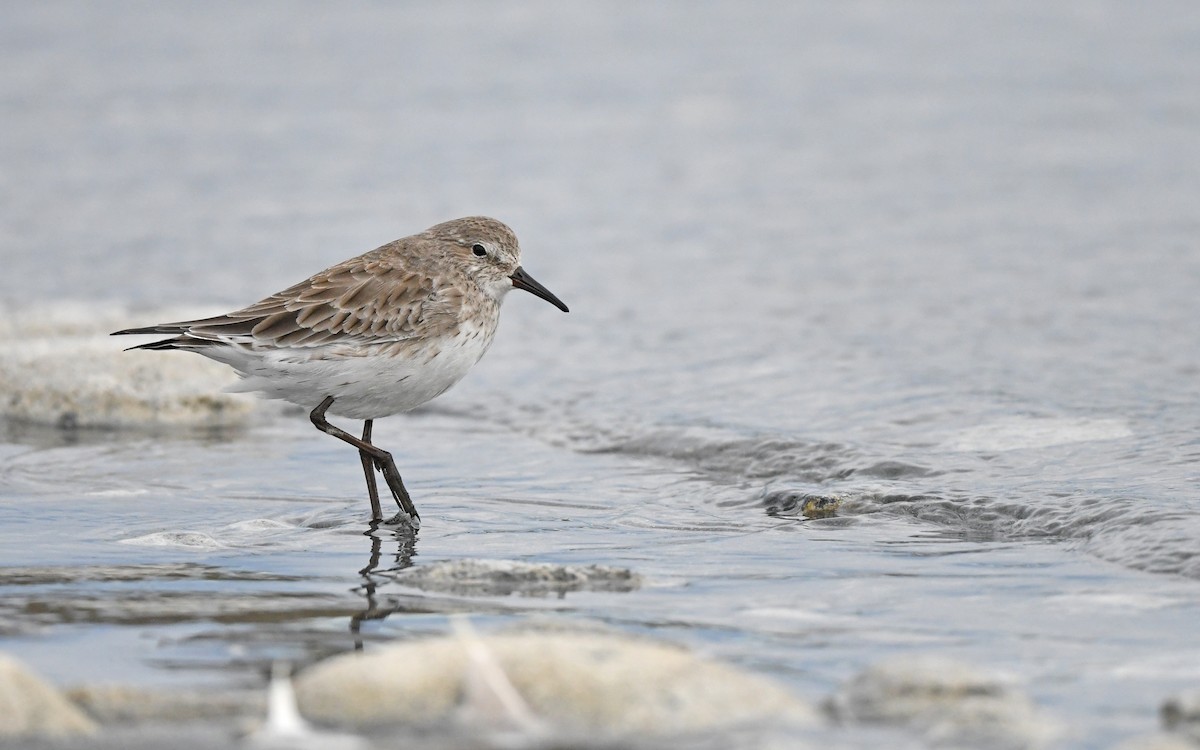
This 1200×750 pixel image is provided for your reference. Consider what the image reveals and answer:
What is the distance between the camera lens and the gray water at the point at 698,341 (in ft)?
17.4

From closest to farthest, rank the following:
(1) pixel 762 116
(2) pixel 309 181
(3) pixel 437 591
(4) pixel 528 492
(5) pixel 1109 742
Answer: (5) pixel 1109 742 < (3) pixel 437 591 < (4) pixel 528 492 < (2) pixel 309 181 < (1) pixel 762 116

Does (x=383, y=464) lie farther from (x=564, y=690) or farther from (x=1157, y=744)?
(x=1157, y=744)

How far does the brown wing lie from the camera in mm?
6684

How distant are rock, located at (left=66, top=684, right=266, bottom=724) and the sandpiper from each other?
8.52ft

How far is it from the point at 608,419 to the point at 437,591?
12.5ft

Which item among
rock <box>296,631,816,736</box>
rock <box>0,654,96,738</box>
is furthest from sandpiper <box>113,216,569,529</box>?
rock <box>0,654,96,738</box>

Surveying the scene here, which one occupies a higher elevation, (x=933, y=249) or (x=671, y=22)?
(x=671, y=22)

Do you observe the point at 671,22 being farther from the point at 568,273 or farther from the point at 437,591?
the point at 437,591

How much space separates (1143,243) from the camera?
43.5 ft

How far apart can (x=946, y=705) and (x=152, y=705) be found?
6.81ft

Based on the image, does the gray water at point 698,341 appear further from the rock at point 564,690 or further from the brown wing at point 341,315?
the brown wing at point 341,315

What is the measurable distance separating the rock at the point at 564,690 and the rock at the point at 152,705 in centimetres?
18

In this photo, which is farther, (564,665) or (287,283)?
(287,283)

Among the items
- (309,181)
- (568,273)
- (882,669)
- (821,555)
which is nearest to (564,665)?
(882,669)
